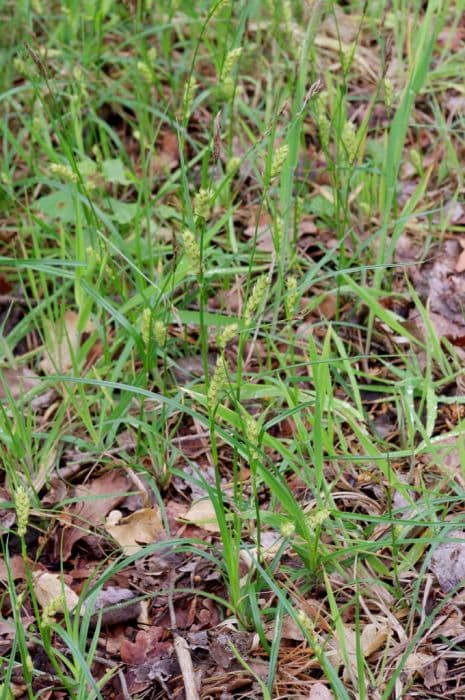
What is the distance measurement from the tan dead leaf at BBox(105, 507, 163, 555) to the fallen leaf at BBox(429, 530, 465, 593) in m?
0.65

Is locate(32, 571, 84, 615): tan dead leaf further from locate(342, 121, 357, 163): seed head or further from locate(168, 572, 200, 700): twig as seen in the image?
locate(342, 121, 357, 163): seed head

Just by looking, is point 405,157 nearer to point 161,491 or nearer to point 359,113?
point 359,113

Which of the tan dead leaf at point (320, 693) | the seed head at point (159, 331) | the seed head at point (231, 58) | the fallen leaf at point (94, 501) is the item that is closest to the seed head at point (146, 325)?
the seed head at point (159, 331)

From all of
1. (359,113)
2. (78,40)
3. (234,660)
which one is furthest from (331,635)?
(78,40)

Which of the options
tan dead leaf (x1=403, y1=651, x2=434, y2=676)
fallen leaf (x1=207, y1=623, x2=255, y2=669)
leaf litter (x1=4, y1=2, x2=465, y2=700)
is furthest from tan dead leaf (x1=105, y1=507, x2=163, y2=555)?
tan dead leaf (x1=403, y1=651, x2=434, y2=676)

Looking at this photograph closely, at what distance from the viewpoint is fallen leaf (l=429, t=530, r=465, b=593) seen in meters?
1.78

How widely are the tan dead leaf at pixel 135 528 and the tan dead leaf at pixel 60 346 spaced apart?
0.44m

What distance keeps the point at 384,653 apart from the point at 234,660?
307 mm

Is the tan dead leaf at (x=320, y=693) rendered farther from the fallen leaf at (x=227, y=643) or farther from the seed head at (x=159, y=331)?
the seed head at (x=159, y=331)

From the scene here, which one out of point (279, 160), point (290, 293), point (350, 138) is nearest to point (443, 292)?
point (350, 138)

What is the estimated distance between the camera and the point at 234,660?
170 centimetres

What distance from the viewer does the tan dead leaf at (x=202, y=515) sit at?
1.95 m

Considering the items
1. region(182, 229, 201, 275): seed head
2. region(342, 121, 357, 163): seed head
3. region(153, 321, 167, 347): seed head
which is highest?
region(182, 229, 201, 275): seed head

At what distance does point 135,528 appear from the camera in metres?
1.98
